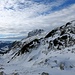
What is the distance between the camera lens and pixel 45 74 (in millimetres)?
18266

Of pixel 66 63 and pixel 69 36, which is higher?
pixel 69 36

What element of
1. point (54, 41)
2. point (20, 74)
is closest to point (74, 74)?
point (20, 74)

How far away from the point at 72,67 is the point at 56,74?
19.4 feet

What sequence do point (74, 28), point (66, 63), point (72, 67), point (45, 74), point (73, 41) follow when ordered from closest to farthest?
point (45, 74) → point (72, 67) → point (66, 63) → point (73, 41) → point (74, 28)

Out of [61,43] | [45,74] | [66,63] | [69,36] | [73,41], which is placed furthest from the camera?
[69,36]

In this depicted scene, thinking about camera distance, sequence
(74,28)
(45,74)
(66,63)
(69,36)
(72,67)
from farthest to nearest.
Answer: (74,28), (69,36), (66,63), (72,67), (45,74)

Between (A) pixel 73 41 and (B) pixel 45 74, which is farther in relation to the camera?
(A) pixel 73 41

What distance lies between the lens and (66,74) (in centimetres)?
1936

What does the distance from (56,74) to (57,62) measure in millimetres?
7425

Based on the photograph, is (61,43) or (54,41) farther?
(54,41)

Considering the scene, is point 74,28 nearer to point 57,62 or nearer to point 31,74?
point 57,62

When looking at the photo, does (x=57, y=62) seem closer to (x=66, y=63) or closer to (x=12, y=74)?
(x=66, y=63)

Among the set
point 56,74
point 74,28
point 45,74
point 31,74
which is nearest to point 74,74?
point 56,74

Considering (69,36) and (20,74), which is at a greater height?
(69,36)
